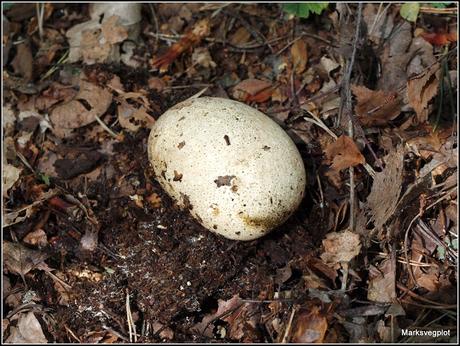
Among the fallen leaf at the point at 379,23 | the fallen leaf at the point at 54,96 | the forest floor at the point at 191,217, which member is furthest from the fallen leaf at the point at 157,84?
Result: the fallen leaf at the point at 379,23

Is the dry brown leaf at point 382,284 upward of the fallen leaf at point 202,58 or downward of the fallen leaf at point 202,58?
downward

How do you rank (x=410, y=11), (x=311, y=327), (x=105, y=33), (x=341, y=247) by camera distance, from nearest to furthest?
(x=311, y=327), (x=341, y=247), (x=410, y=11), (x=105, y=33)

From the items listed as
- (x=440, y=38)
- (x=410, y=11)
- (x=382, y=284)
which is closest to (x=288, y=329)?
(x=382, y=284)

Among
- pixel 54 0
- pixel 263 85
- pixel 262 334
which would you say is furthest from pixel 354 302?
pixel 54 0

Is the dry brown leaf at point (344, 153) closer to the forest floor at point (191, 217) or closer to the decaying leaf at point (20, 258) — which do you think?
the forest floor at point (191, 217)

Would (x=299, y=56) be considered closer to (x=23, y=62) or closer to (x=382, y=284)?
(x=382, y=284)

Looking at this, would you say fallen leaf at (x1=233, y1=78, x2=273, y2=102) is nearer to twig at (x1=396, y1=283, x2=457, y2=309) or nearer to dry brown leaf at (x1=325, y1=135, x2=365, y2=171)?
dry brown leaf at (x1=325, y1=135, x2=365, y2=171)

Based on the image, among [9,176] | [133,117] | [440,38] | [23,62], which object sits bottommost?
[9,176]
